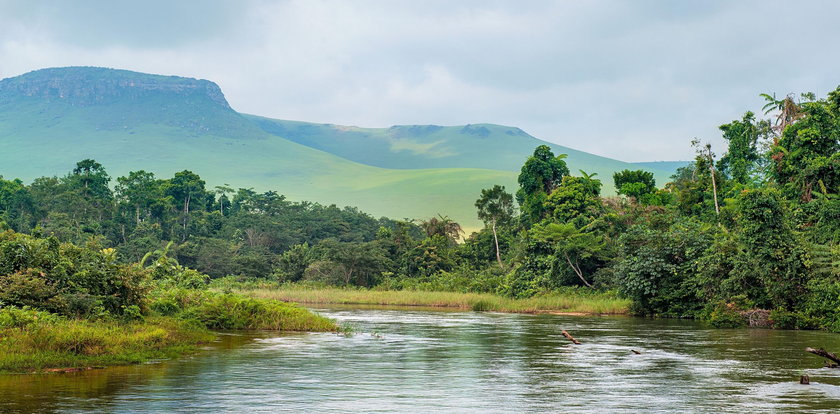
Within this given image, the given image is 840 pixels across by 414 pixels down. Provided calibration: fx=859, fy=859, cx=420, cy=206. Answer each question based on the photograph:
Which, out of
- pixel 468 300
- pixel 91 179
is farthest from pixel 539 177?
pixel 91 179

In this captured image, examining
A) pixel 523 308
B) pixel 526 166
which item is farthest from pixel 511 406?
pixel 526 166

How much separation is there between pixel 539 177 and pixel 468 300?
61.2ft

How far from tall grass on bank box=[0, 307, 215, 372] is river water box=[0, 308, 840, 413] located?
671 millimetres

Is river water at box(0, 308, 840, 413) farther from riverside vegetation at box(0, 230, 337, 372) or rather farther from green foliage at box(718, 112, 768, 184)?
green foliage at box(718, 112, 768, 184)

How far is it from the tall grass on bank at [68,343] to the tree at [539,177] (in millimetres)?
49819

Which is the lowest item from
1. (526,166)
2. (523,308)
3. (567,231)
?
(523,308)

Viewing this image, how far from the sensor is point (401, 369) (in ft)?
71.1

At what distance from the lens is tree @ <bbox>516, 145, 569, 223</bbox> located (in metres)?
70.7

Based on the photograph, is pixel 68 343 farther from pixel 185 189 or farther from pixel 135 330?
pixel 185 189

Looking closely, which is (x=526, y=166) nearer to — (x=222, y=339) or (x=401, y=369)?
(x=222, y=339)

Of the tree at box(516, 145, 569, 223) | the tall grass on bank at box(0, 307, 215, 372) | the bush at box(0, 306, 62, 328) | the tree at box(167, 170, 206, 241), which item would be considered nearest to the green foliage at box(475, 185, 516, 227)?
the tree at box(516, 145, 569, 223)

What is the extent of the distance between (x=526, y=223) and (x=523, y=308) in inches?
1017

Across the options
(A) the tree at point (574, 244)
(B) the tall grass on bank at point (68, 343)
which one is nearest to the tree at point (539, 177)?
(A) the tree at point (574, 244)

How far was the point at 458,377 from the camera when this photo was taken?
20.2m
